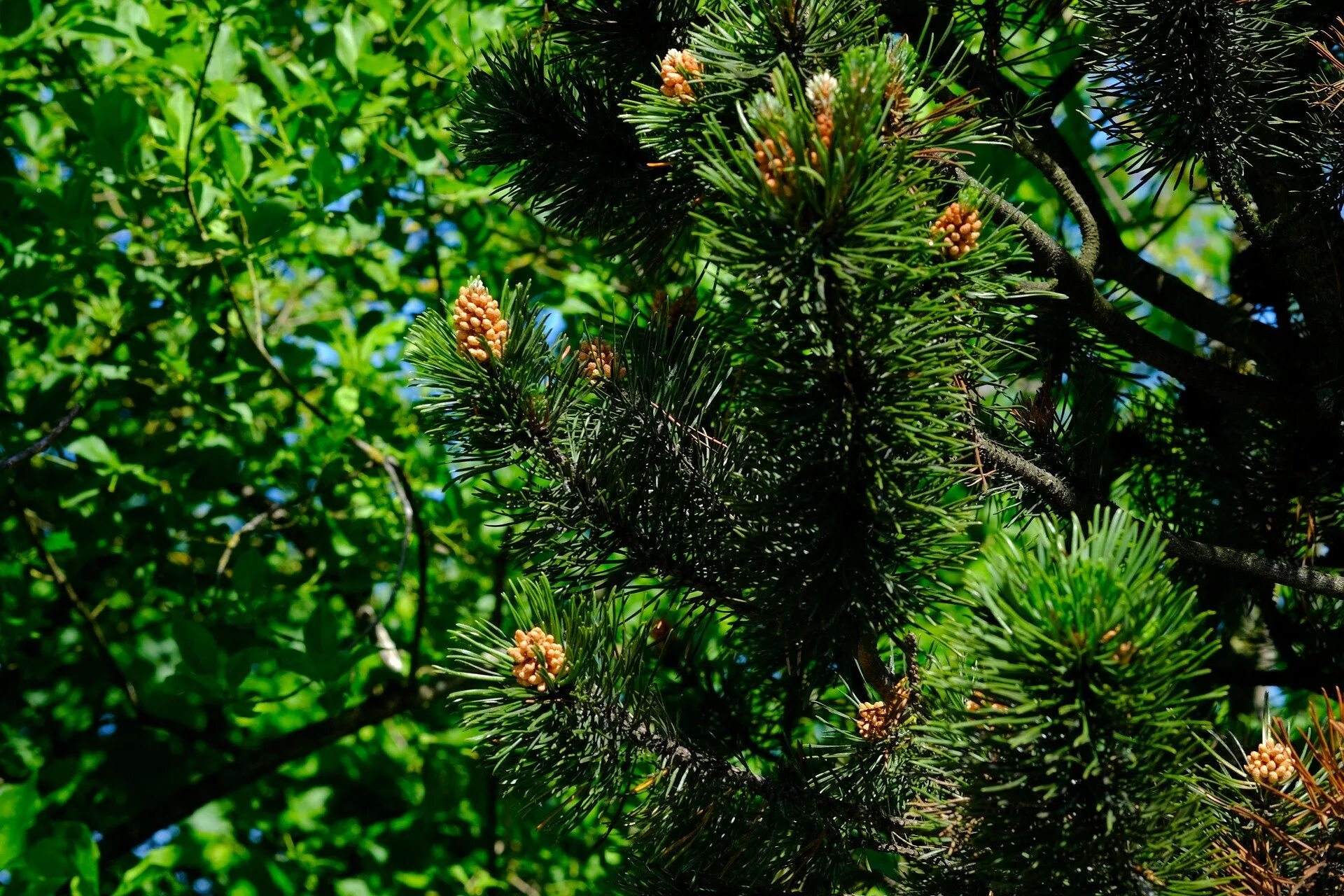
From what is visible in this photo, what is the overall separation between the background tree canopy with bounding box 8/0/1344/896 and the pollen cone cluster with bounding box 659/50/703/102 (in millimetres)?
477

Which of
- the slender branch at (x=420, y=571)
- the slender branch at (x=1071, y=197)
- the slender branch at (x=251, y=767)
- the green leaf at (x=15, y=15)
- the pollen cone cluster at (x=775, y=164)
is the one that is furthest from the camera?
the slender branch at (x=251, y=767)

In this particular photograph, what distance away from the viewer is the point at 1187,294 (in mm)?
1086

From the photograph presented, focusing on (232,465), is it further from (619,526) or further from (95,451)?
(619,526)

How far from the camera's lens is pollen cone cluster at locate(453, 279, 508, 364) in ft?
2.67

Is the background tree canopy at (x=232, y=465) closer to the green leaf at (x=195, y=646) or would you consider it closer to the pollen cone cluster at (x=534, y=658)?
the green leaf at (x=195, y=646)

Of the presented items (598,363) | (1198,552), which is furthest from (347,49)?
(1198,552)

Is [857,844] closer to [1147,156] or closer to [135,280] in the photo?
[1147,156]

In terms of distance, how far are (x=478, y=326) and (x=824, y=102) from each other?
0.33m

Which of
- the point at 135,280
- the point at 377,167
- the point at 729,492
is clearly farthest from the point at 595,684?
the point at 135,280

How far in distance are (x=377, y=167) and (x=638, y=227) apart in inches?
40.0

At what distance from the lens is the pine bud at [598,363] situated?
887 mm

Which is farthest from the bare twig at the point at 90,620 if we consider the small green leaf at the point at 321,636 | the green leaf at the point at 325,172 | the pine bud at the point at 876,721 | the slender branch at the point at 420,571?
the pine bud at the point at 876,721

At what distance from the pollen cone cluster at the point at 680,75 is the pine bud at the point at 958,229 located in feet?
0.69

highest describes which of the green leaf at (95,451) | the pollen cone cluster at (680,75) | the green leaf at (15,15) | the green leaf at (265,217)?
the green leaf at (15,15)
